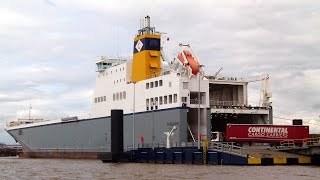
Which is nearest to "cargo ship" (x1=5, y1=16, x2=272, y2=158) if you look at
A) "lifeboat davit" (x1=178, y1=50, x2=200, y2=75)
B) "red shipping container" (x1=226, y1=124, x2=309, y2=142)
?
"lifeboat davit" (x1=178, y1=50, x2=200, y2=75)

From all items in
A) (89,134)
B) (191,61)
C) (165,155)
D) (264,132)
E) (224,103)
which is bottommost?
(165,155)

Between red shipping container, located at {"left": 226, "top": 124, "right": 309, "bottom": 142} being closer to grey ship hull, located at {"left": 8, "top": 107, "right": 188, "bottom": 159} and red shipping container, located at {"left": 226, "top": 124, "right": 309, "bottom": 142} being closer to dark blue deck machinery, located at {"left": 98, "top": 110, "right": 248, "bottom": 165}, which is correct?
dark blue deck machinery, located at {"left": 98, "top": 110, "right": 248, "bottom": 165}

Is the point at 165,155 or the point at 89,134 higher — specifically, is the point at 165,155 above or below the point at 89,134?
below

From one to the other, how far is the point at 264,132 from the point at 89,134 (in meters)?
24.3

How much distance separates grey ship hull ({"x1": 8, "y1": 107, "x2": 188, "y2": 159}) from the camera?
5100 centimetres

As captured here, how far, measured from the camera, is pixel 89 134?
64750mm

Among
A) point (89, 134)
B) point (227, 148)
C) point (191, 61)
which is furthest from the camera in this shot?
point (89, 134)

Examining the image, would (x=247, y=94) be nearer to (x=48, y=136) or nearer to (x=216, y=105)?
(x=216, y=105)

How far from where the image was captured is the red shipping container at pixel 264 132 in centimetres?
4656

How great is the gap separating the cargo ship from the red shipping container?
10.5ft

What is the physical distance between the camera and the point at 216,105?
53.5m

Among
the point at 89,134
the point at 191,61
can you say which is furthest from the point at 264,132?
the point at 89,134

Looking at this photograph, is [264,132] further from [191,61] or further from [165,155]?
[191,61]

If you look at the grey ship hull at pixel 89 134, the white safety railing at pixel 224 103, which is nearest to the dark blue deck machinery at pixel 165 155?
the grey ship hull at pixel 89 134
